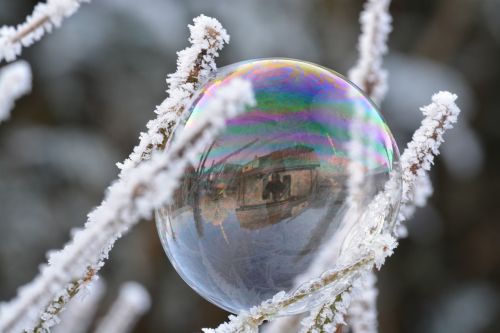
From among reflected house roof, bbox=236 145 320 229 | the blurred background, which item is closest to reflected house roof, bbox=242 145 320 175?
reflected house roof, bbox=236 145 320 229

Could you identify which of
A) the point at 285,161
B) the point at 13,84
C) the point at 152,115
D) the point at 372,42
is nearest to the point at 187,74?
the point at 285,161

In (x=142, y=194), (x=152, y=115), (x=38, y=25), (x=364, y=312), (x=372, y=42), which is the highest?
(x=152, y=115)

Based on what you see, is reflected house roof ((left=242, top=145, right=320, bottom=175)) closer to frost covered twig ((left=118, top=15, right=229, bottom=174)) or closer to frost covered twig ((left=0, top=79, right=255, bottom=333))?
frost covered twig ((left=118, top=15, right=229, bottom=174))

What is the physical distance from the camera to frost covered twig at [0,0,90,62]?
1.98 ft

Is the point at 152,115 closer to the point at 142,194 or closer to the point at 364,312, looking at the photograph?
the point at 364,312

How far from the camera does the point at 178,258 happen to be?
0.90 meters

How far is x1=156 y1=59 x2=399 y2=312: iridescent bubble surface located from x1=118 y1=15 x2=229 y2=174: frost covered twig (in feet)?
0.11

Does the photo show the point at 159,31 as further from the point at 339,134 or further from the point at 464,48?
the point at 339,134

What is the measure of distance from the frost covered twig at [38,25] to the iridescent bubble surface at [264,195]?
231mm

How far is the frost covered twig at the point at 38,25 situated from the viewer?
604 mm

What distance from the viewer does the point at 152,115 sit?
13.6 ft

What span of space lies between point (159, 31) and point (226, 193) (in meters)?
3.18

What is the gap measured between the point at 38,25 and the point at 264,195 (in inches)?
13.6

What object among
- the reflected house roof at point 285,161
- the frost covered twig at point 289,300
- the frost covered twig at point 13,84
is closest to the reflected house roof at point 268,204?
the reflected house roof at point 285,161
